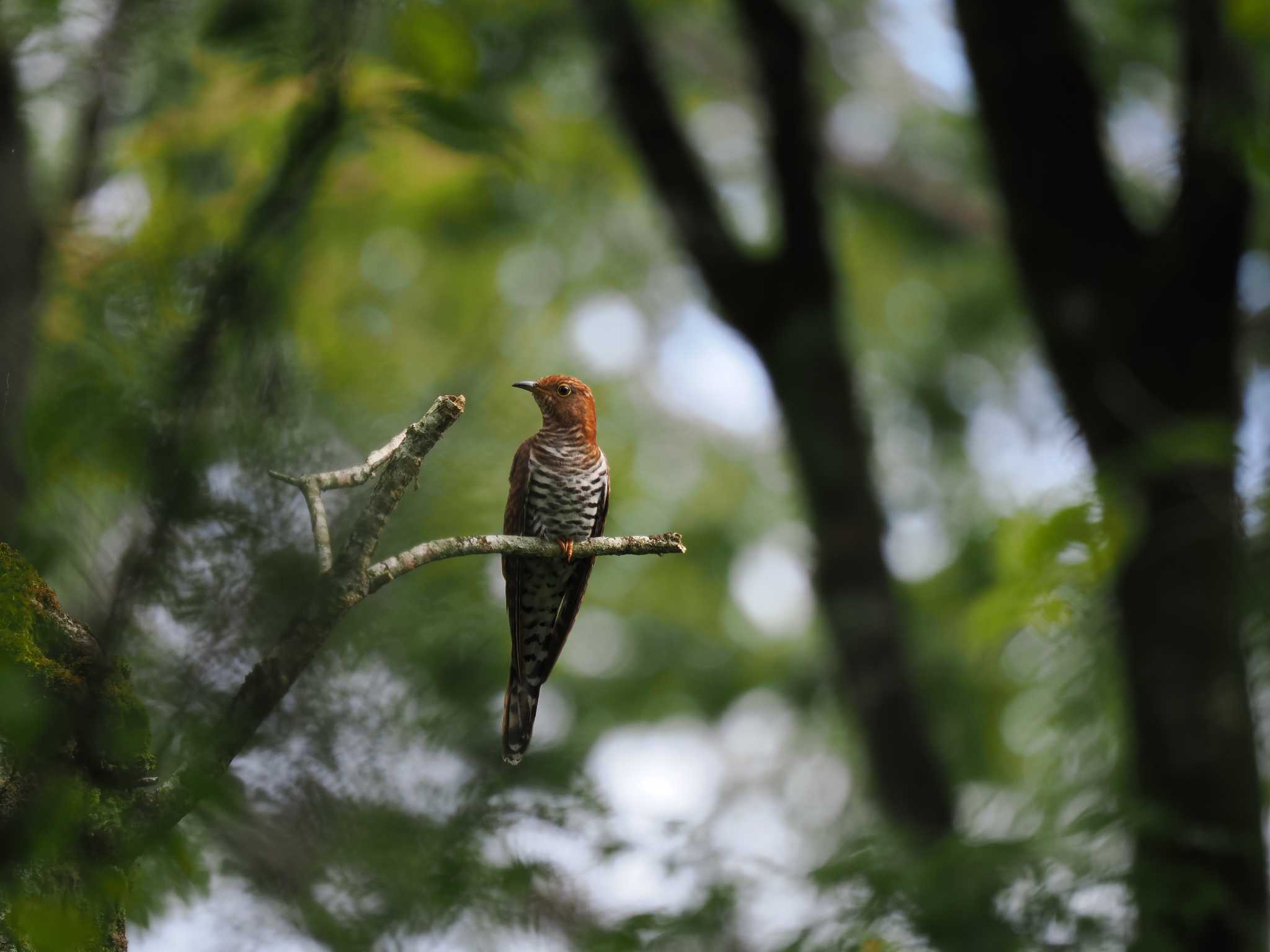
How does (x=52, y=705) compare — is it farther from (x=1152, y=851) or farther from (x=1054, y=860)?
(x=1152, y=851)

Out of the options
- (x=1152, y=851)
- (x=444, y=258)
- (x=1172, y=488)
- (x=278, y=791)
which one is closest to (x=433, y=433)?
(x=278, y=791)

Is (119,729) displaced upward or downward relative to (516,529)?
downward

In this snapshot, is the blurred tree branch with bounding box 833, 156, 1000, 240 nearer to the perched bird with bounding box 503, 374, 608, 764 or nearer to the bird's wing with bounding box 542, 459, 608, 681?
the perched bird with bounding box 503, 374, 608, 764

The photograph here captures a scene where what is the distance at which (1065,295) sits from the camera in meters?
6.05

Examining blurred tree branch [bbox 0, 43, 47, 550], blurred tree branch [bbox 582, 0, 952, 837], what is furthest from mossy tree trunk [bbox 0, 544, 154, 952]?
blurred tree branch [bbox 582, 0, 952, 837]

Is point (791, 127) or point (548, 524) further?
point (791, 127)

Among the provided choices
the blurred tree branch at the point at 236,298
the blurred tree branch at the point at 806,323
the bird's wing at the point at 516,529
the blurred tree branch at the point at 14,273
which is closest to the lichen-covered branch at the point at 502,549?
the bird's wing at the point at 516,529

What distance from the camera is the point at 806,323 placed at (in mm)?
7262

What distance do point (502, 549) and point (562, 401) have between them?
0.60m

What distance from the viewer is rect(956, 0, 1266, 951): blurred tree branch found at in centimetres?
430

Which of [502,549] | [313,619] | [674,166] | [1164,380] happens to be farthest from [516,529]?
[674,166]

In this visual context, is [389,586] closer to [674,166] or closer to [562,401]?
[562,401]

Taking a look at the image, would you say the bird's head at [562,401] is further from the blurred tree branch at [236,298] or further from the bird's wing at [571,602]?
the blurred tree branch at [236,298]

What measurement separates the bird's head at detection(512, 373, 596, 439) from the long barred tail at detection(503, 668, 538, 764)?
0.48 metres
